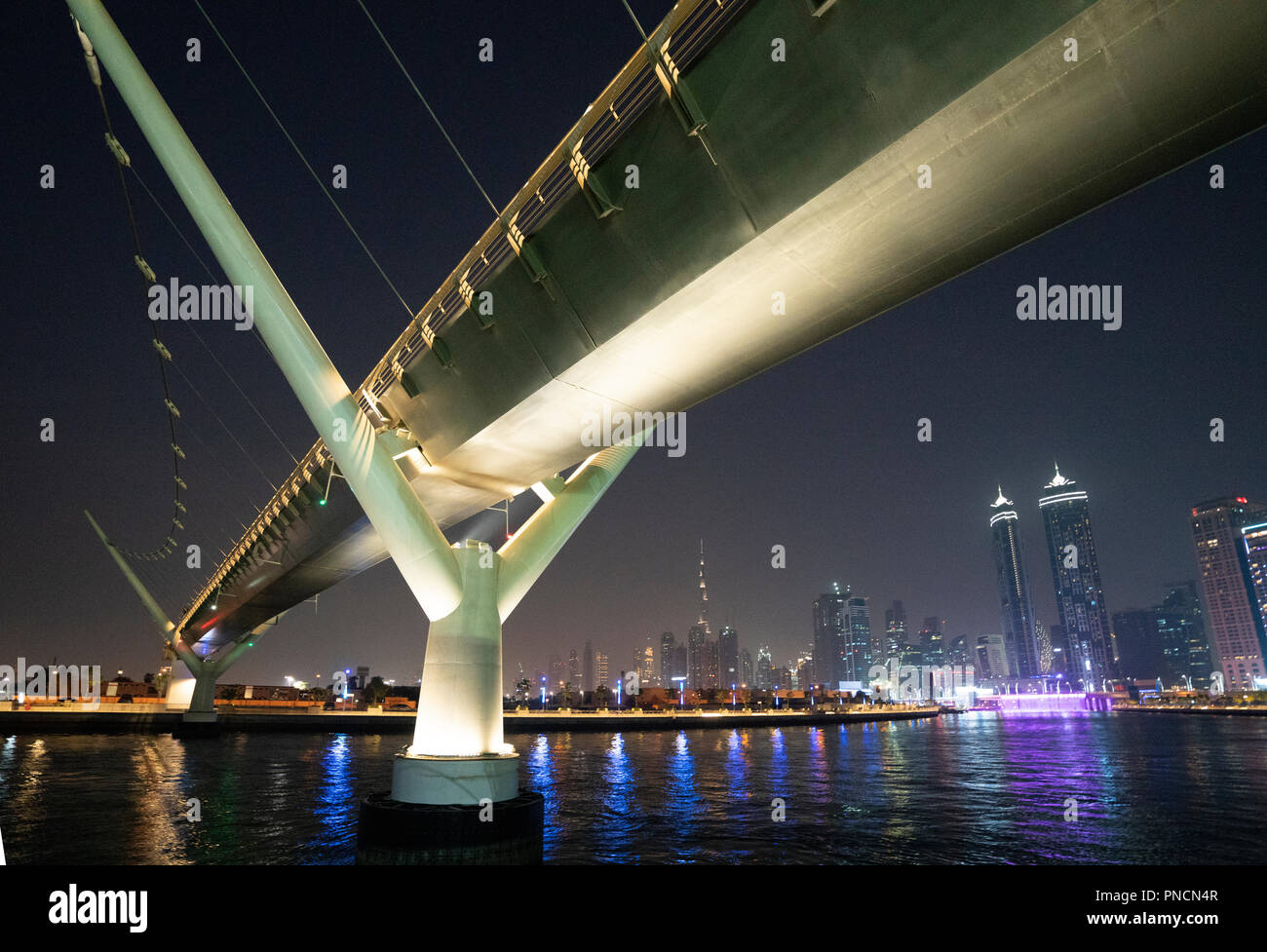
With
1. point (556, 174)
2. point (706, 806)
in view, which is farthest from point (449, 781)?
point (706, 806)

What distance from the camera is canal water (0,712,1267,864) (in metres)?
19.3

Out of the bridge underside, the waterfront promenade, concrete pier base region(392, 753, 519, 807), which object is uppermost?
the bridge underside

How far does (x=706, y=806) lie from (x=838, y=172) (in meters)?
24.3

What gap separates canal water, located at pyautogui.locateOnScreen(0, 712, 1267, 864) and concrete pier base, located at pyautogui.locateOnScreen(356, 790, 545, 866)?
6.13m

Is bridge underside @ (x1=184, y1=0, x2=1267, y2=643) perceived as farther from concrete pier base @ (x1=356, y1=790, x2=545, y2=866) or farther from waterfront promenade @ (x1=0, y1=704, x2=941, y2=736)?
waterfront promenade @ (x1=0, y1=704, x2=941, y2=736)

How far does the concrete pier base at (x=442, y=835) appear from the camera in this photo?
1163cm

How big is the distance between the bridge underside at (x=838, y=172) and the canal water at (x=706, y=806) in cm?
1225

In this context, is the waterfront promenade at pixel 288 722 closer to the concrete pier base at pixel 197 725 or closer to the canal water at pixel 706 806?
the concrete pier base at pixel 197 725

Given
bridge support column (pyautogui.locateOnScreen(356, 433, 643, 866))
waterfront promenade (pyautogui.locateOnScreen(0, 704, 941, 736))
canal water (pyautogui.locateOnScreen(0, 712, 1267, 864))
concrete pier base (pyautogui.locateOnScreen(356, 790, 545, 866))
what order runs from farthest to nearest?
waterfront promenade (pyautogui.locateOnScreen(0, 704, 941, 736))
canal water (pyautogui.locateOnScreen(0, 712, 1267, 864))
bridge support column (pyautogui.locateOnScreen(356, 433, 643, 866))
concrete pier base (pyautogui.locateOnScreen(356, 790, 545, 866))

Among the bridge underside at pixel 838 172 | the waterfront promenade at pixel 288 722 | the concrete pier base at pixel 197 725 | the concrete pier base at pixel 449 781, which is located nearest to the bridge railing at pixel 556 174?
the bridge underside at pixel 838 172

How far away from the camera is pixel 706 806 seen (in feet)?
89.6

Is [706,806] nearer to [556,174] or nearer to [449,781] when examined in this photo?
[449,781]

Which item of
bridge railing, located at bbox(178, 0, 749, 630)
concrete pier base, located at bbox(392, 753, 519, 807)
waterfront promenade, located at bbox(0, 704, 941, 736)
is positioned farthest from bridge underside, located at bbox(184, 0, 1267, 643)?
waterfront promenade, located at bbox(0, 704, 941, 736)
